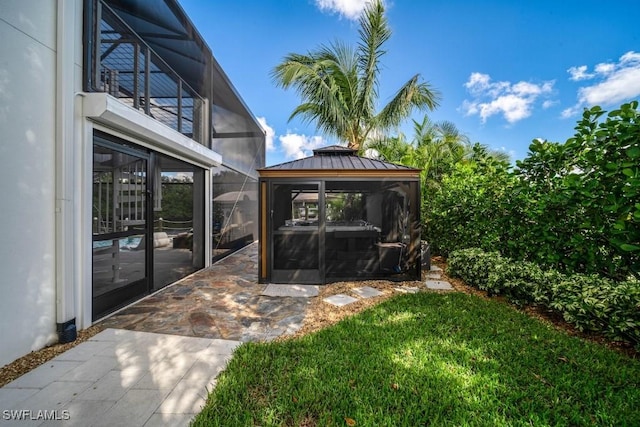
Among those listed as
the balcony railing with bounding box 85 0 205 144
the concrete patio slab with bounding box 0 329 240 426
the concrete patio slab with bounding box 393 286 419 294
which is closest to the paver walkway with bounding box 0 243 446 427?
the concrete patio slab with bounding box 0 329 240 426

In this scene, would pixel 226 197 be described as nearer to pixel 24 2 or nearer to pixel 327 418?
pixel 24 2

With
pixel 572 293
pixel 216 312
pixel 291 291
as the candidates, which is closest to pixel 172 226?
pixel 216 312

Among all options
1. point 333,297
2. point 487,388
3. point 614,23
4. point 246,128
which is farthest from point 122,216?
point 614,23

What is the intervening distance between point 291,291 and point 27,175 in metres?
3.94

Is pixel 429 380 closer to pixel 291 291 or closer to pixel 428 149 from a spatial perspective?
pixel 291 291

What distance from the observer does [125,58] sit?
16.5 ft

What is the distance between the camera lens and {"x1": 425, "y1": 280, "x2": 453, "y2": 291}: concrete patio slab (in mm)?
5164

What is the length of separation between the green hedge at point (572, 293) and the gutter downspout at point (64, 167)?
608 centimetres

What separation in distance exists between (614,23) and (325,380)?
8.18m

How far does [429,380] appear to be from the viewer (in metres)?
2.30

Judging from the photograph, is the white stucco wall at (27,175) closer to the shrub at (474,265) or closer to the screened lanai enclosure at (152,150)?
the screened lanai enclosure at (152,150)

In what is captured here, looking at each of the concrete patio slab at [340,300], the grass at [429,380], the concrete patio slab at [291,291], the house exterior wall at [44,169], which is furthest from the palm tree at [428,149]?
the house exterior wall at [44,169]

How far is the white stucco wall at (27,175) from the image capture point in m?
2.48

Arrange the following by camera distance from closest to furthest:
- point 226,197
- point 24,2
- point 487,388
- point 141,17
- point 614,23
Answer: point 487,388 → point 24,2 → point 141,17 → point 614,23 → point 226,197
